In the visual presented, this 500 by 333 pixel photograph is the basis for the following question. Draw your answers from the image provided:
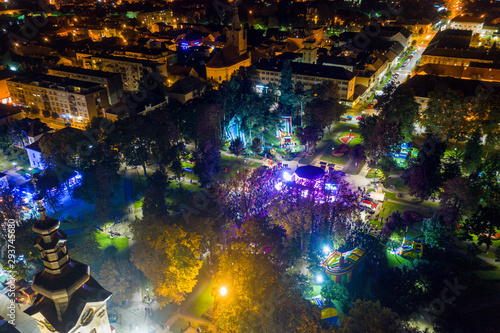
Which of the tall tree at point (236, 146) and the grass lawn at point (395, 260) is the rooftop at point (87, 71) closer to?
the tall tree at point (236, 146)

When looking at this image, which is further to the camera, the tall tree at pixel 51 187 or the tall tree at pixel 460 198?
the tall tree at pixel 51 187

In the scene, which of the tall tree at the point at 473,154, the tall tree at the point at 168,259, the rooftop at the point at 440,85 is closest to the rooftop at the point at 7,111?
the tall tree at the point at 168,259

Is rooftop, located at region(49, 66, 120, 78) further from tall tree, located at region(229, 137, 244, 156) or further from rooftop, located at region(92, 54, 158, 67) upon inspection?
tall tree, located at region(229, 137, 244, 156)

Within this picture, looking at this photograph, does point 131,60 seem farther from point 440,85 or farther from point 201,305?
point 201,305

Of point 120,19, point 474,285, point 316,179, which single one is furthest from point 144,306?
point 120,19

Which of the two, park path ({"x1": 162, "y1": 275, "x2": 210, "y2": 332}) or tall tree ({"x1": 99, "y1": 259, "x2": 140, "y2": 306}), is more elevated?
tall tree ({"x1": 99, "y1": 259, "x2": 140, "y2": 306})

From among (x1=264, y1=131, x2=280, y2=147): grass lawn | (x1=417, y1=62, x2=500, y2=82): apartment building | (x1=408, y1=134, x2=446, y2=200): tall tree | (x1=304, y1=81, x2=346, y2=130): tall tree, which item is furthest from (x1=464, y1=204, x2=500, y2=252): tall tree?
(x1=417, y1=62, x2=500, y2=82): apartment building
